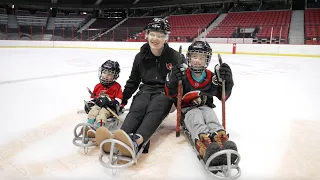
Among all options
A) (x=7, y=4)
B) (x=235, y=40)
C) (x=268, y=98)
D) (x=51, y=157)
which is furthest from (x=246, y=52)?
(x=7, y=4)

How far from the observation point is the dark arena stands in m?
12.4

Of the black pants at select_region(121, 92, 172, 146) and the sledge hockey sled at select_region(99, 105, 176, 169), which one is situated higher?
the black pants at select_region(121, 92, 172, 146)

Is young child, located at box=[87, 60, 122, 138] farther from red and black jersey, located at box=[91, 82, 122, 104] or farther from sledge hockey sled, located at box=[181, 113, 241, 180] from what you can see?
sledge hockey sled, located at box=[181, 113, 241, 180]

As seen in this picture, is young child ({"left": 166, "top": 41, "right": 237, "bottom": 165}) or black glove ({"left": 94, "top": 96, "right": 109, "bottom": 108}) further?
black glove ({"left": 94, "top": 96, "right": 109, "bottom": 108})

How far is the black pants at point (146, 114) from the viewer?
59.6 inches

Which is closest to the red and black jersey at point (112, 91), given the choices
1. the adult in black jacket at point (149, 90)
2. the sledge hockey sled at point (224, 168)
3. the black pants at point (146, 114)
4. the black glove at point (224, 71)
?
the adult in black jacket at point (149, 90)

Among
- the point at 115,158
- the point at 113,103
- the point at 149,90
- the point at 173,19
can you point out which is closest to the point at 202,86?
the point at 149,90

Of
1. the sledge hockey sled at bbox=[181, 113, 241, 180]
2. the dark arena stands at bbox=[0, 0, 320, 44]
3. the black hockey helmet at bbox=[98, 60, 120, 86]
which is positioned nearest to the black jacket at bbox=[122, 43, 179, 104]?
the black hockey helmet at bbox=[98, 60, 120, 86]

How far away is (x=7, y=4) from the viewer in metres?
22.3

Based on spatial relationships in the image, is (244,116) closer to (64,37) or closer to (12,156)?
(12,156)

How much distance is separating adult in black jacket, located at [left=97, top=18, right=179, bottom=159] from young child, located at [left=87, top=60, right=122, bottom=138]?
0.44 feet

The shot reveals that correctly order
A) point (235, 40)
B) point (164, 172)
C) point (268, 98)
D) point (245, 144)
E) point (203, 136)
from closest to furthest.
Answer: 1. point (164, 172)
2. point (203, 136)
3. point (245, 144)
4. point (268, 98)
5. point (235, 40)

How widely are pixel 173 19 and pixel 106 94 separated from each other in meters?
19.1

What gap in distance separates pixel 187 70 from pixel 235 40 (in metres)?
10.3
